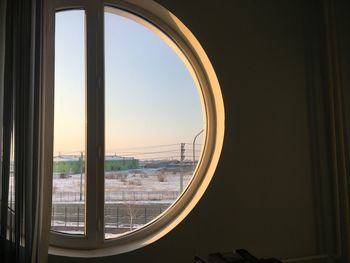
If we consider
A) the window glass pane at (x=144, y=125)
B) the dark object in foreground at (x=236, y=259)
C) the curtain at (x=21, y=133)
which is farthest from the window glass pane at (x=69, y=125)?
the dark object in foreground at (x=236, y=259)

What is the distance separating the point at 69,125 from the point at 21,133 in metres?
0.46

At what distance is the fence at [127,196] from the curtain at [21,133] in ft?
1.15

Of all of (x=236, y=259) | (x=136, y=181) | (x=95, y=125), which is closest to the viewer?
(x=236, y=259)

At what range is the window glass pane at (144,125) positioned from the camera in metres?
2.11

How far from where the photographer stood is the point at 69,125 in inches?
81.1

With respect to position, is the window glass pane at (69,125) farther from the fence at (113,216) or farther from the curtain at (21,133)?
the curtain at (21,133)

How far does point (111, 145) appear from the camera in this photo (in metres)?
2.10

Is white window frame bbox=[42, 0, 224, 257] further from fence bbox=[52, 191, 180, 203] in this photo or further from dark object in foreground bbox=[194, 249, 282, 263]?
dark object in foreground bbox=[194, 249, 282, 263]

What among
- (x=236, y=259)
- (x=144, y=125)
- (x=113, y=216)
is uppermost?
(x=144, y=125)

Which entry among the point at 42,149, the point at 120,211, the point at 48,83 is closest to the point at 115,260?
the point at 120,211

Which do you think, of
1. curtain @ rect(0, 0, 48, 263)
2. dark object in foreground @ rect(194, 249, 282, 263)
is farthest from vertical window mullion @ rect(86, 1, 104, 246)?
dark object in foreground @ rect(194, 249, 282, 263)

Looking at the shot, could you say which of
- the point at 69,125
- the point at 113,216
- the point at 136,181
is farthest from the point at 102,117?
the point at 113,216

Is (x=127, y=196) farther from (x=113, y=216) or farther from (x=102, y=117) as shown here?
(x=102, y=117)

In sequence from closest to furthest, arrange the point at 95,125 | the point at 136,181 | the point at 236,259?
Result: 1. the point at 236,259
2. the point at 95,125
3. the point at 136,181
